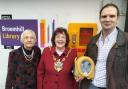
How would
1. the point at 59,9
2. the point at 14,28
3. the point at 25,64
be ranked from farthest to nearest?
the point at 14,28
the point at 59,9
the point at 25,64

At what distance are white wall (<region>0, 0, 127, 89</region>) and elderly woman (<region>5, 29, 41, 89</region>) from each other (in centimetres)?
54

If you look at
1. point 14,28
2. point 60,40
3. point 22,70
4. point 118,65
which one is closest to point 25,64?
point 22,70

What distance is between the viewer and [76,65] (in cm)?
203

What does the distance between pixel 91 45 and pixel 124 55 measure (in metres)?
0.32

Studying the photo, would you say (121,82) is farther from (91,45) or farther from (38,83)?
(38,83)

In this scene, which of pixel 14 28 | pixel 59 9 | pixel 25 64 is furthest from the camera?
pixel 14 28

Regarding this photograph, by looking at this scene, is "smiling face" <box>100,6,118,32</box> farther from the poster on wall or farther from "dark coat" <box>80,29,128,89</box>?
the poster on wall

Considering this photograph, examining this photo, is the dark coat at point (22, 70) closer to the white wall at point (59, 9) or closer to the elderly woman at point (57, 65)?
the elderly woman at point (57, 65)

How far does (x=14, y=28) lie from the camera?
9.41ft

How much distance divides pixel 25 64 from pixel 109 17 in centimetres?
91

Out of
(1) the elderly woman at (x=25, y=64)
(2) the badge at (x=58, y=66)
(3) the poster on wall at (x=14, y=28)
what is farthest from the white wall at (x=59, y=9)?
(2) the badge at (x=58, y=66)

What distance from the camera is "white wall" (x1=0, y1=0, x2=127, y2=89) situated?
8.58 ft

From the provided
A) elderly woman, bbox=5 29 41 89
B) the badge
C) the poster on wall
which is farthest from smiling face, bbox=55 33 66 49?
the poster on wall

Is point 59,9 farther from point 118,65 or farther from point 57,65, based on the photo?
point 118,65
